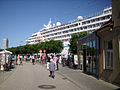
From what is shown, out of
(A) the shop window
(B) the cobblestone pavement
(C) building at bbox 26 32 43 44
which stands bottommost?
(B) the cobblestone pavement

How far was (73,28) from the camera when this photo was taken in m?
105

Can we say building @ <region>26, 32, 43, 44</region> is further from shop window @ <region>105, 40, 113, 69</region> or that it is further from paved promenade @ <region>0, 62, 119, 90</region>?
shop window @ <region>105, 40, 113, 69</region>

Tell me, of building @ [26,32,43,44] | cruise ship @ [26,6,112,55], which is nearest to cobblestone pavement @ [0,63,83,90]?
cruise ship @ [26,6,112,55]

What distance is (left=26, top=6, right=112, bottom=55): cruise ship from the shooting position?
83.8 meters

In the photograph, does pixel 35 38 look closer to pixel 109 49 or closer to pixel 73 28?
pixel 73 28

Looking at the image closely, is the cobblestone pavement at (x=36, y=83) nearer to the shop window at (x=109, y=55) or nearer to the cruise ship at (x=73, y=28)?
the shop window at (x=109, y=55)

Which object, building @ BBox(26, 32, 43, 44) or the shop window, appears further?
building @ BBox(26, 32, 43, 44)

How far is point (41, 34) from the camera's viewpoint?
486 ft

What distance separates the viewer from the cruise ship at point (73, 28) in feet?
275

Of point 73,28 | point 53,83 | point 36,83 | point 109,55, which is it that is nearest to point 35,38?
point 73,28

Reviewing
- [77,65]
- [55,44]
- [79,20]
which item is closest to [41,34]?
[79,20]

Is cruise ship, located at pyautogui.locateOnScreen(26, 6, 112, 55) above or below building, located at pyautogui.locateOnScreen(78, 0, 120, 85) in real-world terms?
above

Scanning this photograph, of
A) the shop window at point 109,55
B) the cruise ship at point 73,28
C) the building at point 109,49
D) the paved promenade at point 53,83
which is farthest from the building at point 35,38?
Answer: the shop window at point 109,55

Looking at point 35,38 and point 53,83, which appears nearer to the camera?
point 53,83
